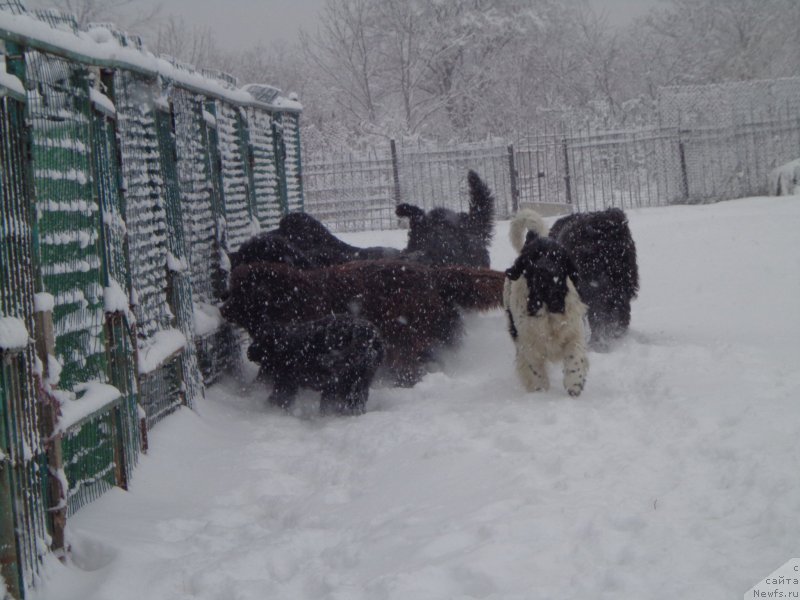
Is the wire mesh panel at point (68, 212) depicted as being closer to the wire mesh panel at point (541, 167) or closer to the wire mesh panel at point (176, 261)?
the wire mesh panel at point (176, 261)

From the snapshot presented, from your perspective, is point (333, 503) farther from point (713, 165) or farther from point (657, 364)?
point (713, 165)

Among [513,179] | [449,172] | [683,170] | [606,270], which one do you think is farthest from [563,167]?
[606,270]

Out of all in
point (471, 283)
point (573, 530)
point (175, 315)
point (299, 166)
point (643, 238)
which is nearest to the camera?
point (573, 530)

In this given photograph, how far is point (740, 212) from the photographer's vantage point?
48.2ft

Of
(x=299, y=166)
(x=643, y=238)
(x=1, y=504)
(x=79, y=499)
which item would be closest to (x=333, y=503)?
(x=79, y=499)

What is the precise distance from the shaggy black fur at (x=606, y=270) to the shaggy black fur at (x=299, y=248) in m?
2.11

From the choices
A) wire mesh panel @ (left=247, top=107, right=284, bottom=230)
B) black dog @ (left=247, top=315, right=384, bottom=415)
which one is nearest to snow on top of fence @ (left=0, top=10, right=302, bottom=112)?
wire mesh panel @ (left=247, top=107, right=284, bottom=230)

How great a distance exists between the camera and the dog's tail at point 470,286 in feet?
25.9

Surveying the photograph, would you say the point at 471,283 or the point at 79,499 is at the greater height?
the point at 471,283

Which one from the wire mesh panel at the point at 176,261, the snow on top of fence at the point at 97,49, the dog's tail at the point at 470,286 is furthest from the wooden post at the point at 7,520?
the dog's tail at the point at 470,286

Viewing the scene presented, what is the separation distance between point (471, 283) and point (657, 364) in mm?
1874

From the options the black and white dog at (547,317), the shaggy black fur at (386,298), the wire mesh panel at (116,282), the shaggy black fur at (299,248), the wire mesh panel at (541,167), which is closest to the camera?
the wire mesh panel at (116,282)

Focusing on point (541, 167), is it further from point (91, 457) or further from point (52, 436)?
point (52, 436)

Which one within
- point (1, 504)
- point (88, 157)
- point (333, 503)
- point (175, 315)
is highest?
point (88, 157)
